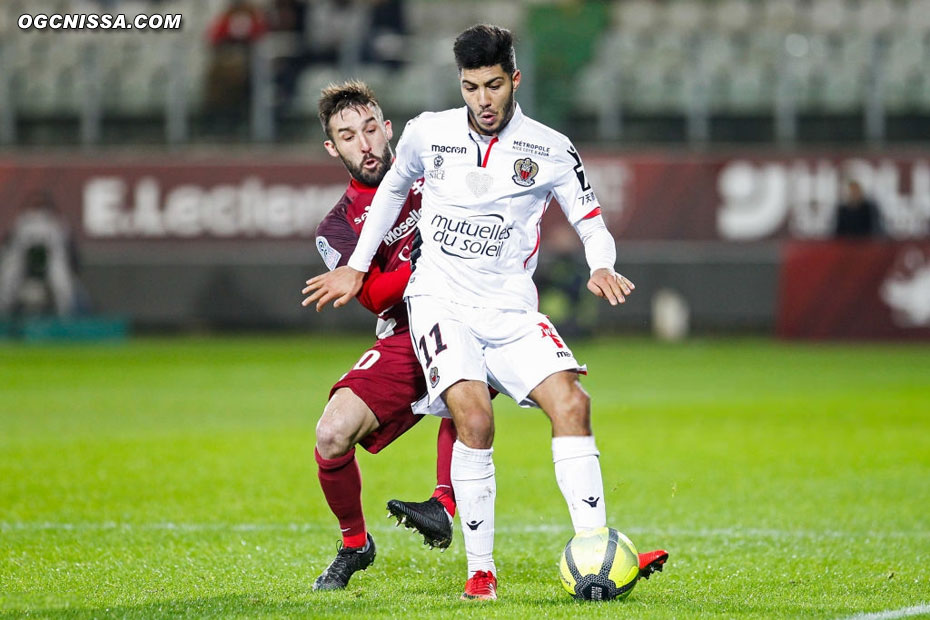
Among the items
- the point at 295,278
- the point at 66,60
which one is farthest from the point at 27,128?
the point at 295,278

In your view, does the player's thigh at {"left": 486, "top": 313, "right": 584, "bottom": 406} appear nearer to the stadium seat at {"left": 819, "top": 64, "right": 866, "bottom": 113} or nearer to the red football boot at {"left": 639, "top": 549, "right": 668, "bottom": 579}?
the red football boot at {"left": 639, "top": 549, "right": 668, "bottom": 579}

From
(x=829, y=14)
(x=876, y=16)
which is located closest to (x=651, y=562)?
(x=829, y=14)

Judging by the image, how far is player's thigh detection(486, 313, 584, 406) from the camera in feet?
17.1

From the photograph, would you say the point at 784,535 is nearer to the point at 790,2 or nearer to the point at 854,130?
the point at 854,130

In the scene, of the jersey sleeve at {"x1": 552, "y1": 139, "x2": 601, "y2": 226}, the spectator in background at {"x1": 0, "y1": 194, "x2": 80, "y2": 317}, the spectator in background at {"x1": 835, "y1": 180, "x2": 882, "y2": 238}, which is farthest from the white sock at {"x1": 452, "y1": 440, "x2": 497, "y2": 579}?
the spectator in background at {"x1": 0, "y1": 194, "x2": 80, "y2": 317}

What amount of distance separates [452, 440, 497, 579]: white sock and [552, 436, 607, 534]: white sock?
0.93 feet

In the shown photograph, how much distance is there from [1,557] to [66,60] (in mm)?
16529

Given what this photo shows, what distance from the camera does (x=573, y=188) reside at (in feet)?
18.0

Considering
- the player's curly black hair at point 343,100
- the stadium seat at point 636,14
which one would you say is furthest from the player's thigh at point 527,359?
the stadium seat at point 636,14

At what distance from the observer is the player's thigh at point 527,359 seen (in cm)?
521

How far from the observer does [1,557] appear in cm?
609

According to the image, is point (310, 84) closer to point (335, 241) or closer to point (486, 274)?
point (335, 241)

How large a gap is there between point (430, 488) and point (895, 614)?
391 centimetres

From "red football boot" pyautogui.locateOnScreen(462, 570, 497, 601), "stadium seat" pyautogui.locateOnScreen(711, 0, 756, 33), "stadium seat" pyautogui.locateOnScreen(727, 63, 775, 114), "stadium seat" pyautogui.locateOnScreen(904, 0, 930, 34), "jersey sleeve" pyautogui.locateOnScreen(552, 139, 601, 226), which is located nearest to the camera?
"red football boot" pyautogui.locateOnScreen(462, 570, 497, 601)
